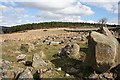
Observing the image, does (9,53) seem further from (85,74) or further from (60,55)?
(85,74)

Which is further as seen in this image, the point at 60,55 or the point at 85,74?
the point at 60,55

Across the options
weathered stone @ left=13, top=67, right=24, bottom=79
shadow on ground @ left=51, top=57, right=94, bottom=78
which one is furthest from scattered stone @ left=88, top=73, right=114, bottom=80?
weathered stone @ left=13, top=67, right=24, bottom=79

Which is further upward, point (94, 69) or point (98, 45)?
point (98, 45)

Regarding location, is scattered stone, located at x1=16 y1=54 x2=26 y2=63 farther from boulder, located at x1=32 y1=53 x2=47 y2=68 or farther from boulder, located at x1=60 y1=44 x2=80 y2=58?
boulder, located at x1=60 y1=44 x2=80 y2=58

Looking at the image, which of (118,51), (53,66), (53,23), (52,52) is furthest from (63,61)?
(53,23)

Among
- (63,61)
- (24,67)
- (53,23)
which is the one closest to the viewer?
(24,67)

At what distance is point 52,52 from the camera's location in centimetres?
2591

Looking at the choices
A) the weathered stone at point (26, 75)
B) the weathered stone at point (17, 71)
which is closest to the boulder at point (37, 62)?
the weathered stone at point (17, 71)

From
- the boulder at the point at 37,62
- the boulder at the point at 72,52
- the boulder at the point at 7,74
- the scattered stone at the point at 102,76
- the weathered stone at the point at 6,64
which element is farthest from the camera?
the boulder at the point at 72,52

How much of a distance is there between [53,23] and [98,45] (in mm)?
70463

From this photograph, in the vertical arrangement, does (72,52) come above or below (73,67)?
above

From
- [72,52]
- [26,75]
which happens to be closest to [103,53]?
[72,52]

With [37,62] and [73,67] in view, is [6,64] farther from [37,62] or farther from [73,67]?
[73,67]

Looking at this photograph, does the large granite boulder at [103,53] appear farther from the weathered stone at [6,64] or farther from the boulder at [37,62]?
the weathered stone at [6,64]
